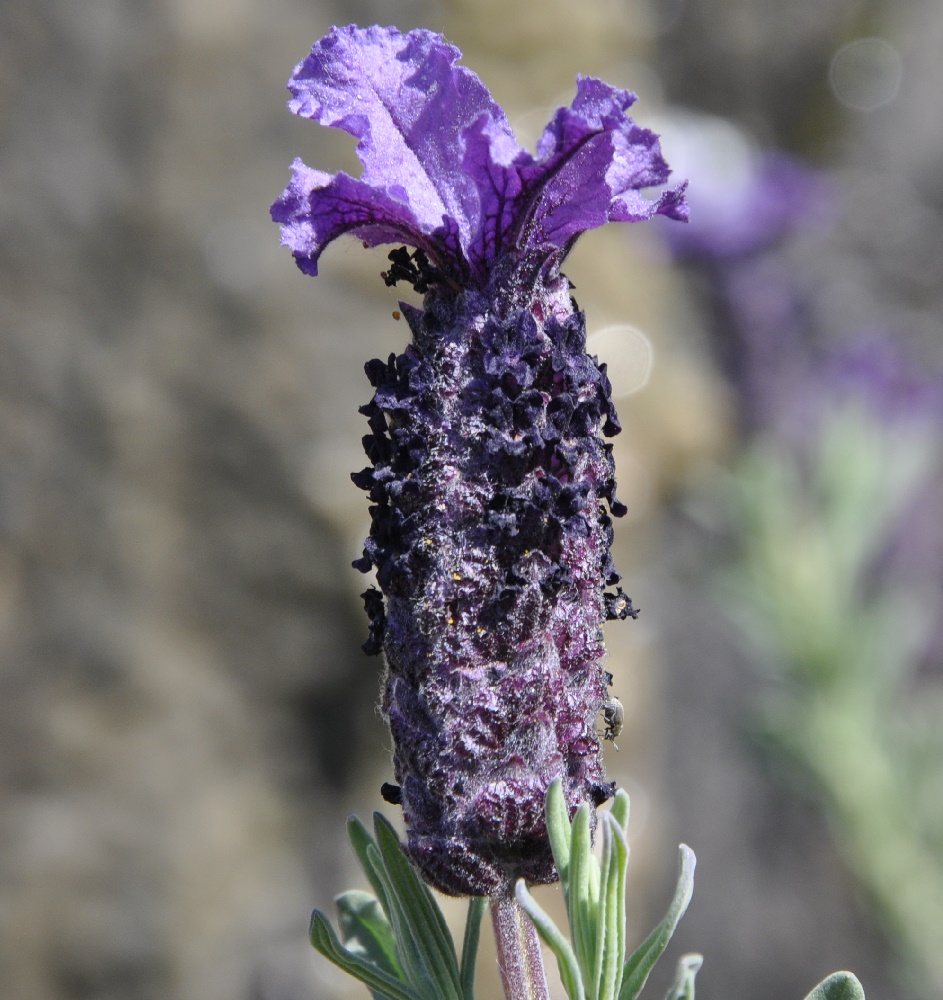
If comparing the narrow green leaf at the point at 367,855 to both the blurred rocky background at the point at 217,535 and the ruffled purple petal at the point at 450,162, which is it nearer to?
the ruffled purple petal at the point at 450,162

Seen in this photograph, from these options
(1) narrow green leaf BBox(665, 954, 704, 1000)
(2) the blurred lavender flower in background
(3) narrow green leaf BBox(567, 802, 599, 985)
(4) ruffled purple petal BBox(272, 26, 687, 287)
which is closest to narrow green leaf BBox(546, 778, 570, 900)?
(3) narrow green leaf BBox(567, 802, 599, 985)

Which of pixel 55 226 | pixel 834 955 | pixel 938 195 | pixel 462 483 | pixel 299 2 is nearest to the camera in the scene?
pixel 462 483

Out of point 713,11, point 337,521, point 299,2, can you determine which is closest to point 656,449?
point 337,521

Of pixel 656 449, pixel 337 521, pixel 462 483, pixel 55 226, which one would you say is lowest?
pixel 462 483

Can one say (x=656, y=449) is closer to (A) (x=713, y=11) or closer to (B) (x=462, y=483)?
(A) (x=713, y=11)

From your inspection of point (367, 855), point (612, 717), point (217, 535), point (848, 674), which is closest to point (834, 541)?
point (848, 674)

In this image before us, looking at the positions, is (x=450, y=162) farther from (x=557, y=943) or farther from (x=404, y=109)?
(x=557, y=943)

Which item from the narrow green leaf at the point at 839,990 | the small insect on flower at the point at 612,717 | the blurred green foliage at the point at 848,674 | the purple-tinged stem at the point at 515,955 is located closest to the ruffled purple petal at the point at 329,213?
the small insect on flower at the point at 612,717

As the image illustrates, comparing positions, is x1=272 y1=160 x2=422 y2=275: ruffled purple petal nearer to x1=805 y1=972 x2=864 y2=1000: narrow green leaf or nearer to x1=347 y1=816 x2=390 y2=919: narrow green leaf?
x1=347 y1=816 x2=390 y2=919: narrow green leaf
